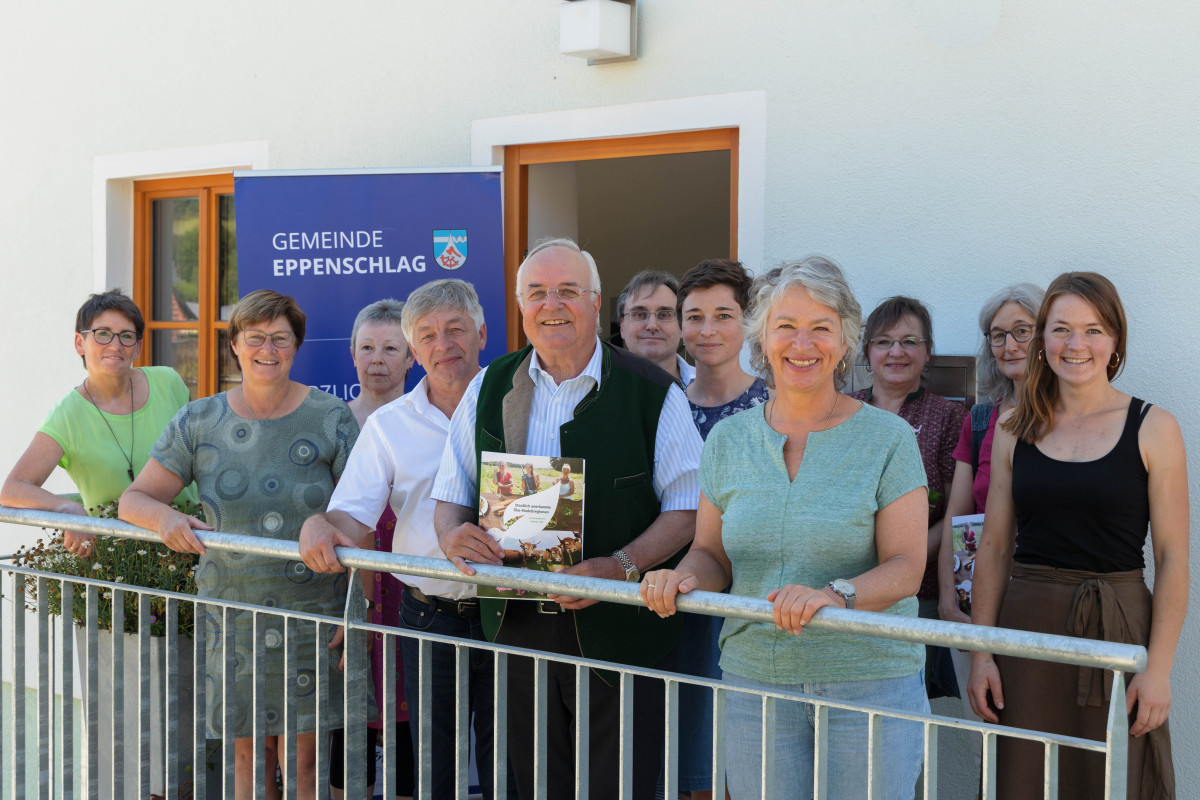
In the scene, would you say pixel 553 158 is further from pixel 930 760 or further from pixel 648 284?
pixel 930 760

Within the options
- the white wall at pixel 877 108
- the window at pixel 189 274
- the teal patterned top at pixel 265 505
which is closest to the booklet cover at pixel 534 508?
the teal patterned top at pixel 265 505

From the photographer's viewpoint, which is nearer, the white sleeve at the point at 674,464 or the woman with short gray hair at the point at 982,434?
the white sleeve at the point at 674,464

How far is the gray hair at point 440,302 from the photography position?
3189 millimetres

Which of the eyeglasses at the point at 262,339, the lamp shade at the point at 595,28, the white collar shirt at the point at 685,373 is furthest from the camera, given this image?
the lamp shade at the point at 595,28

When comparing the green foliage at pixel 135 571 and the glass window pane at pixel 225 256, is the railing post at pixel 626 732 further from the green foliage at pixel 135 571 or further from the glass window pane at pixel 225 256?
the glass window pane at pixel 225 256

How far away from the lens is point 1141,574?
Result: 8.88ft

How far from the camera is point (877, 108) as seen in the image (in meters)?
3.81

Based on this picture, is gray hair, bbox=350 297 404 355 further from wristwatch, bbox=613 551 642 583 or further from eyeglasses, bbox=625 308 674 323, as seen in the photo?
wristwatch, bbox=613 551 642 583

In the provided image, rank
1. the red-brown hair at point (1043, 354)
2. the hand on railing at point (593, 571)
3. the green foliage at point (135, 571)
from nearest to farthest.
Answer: the hand on railing at point (593, 571)
the red-brown hair at point (1043, 354)
the green foliage at point (135, 571)

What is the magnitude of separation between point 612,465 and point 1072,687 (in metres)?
1.20

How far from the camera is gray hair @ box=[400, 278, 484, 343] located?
3.19 m

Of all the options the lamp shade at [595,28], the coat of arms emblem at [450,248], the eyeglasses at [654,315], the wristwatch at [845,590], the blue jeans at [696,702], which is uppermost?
the lamp shade at [595,28]

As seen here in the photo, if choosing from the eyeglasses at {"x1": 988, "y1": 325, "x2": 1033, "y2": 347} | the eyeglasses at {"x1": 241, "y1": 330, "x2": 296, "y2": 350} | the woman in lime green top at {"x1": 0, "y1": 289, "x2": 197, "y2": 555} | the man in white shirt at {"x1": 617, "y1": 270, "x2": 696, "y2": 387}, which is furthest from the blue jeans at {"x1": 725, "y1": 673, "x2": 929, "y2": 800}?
the woman in lime green top at {"x1": 0, "y1": 289, "x2": 197, "y2": 555}

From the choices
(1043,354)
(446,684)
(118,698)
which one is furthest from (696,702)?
(118,698)
